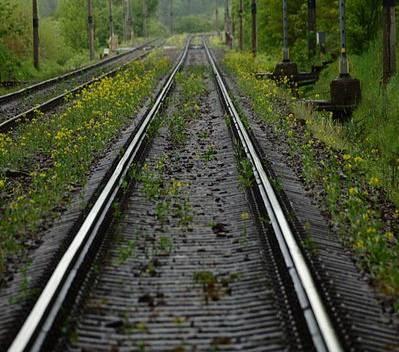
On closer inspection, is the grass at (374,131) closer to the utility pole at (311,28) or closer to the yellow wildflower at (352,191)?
the yellow wildflower at (352,191)

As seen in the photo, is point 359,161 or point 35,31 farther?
point 35,31

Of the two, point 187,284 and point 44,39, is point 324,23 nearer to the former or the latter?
point 44,39

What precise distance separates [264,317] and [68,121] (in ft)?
36.5

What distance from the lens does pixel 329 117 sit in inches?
625

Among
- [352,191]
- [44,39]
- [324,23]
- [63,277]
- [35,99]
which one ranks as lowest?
[63,277]

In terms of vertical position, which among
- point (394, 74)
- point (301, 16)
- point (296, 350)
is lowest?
point (296, 350)

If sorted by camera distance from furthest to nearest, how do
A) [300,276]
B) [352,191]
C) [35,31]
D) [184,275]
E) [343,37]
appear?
1. [35,31]
2. [343,37]
3. [352,191]
4. [184,275]
5. [300,276]

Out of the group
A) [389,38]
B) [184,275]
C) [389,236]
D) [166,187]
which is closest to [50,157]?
[166,187]

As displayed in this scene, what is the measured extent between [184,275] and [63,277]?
1016 millimetres

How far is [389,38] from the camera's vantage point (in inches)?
638

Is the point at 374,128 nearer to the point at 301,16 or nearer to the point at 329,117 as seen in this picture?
the point at 329,117

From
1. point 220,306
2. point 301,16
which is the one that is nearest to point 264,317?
point 220,306

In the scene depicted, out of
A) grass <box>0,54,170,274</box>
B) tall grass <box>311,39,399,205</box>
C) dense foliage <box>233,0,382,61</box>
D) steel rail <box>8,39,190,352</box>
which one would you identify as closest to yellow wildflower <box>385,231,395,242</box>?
tall grass <box>311,39,399,205</box>

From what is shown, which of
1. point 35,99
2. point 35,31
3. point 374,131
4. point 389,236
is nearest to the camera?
point 389,236
